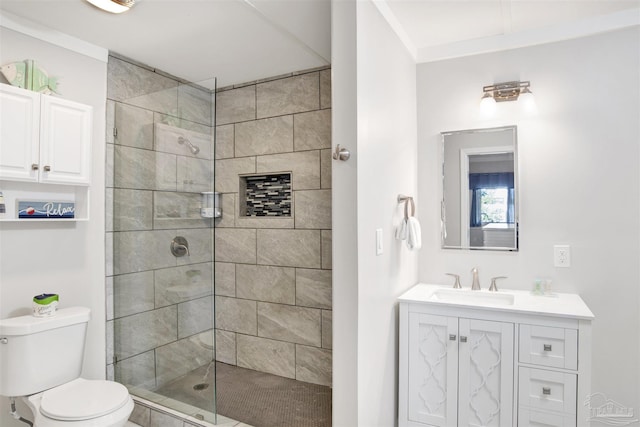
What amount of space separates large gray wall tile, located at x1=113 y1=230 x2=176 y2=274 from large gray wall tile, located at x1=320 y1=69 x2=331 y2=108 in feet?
4.84

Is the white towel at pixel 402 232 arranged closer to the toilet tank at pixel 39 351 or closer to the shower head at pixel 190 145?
the shower head at pixel 190 145

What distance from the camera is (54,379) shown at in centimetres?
207

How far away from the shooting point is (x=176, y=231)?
2.35 meters

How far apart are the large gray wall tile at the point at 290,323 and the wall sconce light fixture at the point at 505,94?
1900 millimetres

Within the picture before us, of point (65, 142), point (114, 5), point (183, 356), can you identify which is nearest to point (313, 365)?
point (183, 356)

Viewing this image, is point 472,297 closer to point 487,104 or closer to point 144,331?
point 487,104

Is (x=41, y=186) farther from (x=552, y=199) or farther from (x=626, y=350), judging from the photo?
(x=626, y=350)

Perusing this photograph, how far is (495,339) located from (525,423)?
436mm

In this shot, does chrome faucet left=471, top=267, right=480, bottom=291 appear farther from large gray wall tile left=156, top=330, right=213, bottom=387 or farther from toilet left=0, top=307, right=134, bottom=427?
toilet left=0, top=307, right=134, bottom=427

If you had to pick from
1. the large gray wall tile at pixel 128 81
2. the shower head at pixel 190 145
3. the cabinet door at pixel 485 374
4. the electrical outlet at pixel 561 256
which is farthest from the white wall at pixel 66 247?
the electrical outlet at pixel 561 256

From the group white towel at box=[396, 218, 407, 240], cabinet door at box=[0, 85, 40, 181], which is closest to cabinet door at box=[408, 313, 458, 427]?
white towel at box=[396, 218, 407, 240]

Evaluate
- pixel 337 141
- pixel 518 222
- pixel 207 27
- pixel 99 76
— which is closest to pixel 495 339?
pixel 518 222

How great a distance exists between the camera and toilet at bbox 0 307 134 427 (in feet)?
5.97

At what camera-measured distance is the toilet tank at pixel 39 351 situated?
195 cm
